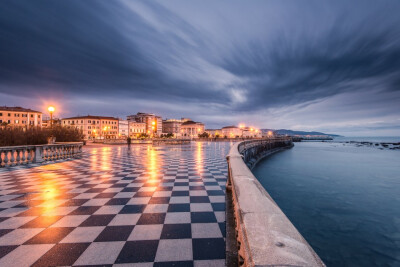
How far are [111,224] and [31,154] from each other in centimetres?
974

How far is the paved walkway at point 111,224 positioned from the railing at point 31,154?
3613mm

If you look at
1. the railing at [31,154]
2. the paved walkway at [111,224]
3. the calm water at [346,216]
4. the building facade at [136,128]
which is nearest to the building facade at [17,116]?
the building facade at [136,128]

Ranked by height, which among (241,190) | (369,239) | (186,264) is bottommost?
(369,239)

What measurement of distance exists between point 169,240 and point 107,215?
5.44 ft

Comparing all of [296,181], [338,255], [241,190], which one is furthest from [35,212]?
[296,181]

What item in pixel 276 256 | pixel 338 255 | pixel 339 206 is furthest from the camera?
pixel 339 206

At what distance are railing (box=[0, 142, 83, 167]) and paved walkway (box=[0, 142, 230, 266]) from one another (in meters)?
3.61

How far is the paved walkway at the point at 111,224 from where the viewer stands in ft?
8.25

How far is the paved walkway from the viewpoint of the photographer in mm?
2516

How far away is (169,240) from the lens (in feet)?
9.54

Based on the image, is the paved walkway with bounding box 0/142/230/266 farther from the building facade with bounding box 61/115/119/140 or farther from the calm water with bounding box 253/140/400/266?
the building facade with bounding box 61/115/119/140

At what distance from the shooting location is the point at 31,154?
975 centimetres

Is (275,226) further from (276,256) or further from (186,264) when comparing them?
(186,264)

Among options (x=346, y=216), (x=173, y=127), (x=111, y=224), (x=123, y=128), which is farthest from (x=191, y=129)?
(x=111, y=224)
